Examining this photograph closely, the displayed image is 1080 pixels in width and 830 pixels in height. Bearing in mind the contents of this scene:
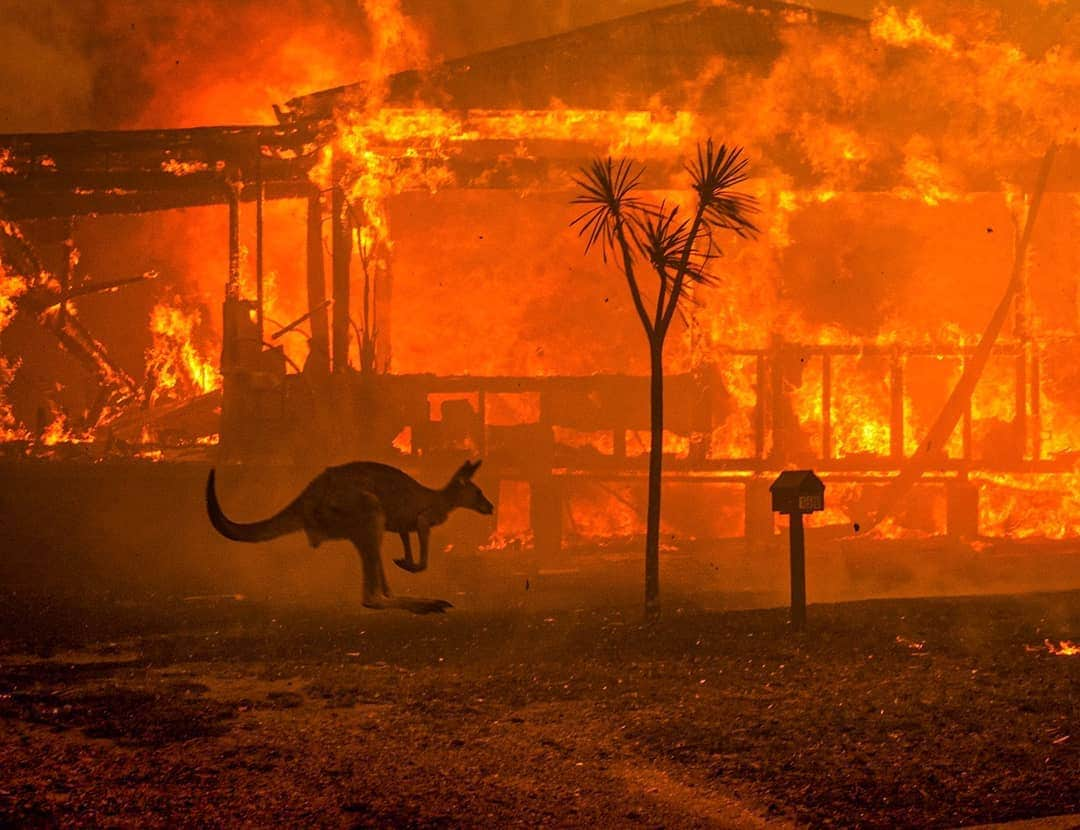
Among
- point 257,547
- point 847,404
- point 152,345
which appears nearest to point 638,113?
point 847,404

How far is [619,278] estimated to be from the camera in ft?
64.2


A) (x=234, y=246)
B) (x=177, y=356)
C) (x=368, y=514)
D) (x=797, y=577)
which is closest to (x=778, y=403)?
(x=797, y=577)

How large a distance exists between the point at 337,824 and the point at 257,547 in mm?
9531

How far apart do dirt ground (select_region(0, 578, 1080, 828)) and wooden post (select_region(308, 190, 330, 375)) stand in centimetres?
588

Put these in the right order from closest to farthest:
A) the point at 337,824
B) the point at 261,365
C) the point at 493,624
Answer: the point at 337,824 < the point at 493,624 < the point at 261,365

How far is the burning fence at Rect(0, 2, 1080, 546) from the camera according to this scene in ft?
48.8

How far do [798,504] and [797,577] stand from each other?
59 cm

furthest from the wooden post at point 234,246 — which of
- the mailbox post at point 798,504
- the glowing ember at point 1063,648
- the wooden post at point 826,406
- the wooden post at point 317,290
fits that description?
the glowing ember at point 1063,648

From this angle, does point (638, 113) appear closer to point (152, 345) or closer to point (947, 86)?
point (947, 86)

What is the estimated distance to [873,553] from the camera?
47.0 ft

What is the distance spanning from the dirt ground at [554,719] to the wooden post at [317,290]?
588 centimetres

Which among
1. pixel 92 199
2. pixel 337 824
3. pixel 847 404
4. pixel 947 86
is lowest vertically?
pixel 337 824

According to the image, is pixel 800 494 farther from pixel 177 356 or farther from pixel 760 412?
pixel 177 356

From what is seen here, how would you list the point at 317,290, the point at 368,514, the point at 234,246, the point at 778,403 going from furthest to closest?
the point at 778,403
the point at 317,290
the point at 234,246
the point at 368,514
